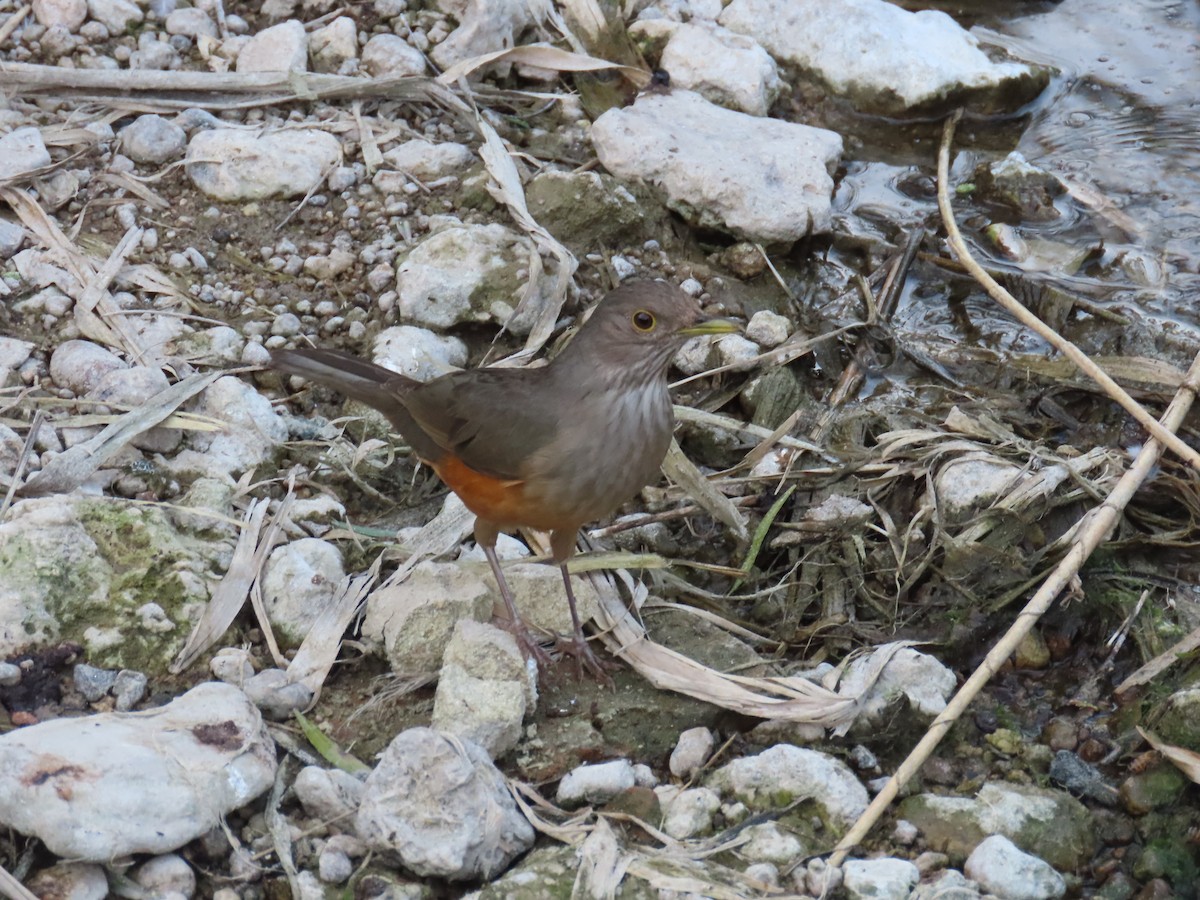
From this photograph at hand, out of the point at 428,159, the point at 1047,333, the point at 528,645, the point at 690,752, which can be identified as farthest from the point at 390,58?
the point at 690,752

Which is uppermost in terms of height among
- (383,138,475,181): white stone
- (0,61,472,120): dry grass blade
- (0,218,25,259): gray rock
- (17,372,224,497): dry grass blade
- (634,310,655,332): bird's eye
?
(634,310,655,332): bird's eye

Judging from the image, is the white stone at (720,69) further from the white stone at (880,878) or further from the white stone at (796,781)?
the white stone at (880,878)

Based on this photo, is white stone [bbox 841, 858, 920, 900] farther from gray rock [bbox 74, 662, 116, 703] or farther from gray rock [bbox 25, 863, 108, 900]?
gray rock [bbox 74, 662, 116, 703]

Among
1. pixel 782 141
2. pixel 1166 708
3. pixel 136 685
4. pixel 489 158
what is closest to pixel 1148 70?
pixel 782 141

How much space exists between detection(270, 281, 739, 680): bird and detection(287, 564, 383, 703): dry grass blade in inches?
18.2

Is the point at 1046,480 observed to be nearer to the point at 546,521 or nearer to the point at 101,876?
the point at 546,521

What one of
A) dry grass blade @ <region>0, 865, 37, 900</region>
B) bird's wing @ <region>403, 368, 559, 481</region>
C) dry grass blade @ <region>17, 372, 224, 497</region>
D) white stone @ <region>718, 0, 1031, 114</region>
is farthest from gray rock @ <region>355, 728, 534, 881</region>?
white stone @ <region>718, 0, 1031, 114</region>

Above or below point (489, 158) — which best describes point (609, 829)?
below

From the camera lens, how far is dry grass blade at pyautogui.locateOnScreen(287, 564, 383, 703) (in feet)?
15.4

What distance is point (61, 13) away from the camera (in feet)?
24.2

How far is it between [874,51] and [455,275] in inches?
122

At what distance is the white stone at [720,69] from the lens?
772cm

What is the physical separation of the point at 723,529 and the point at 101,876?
2890mm

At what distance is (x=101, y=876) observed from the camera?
366 cm
